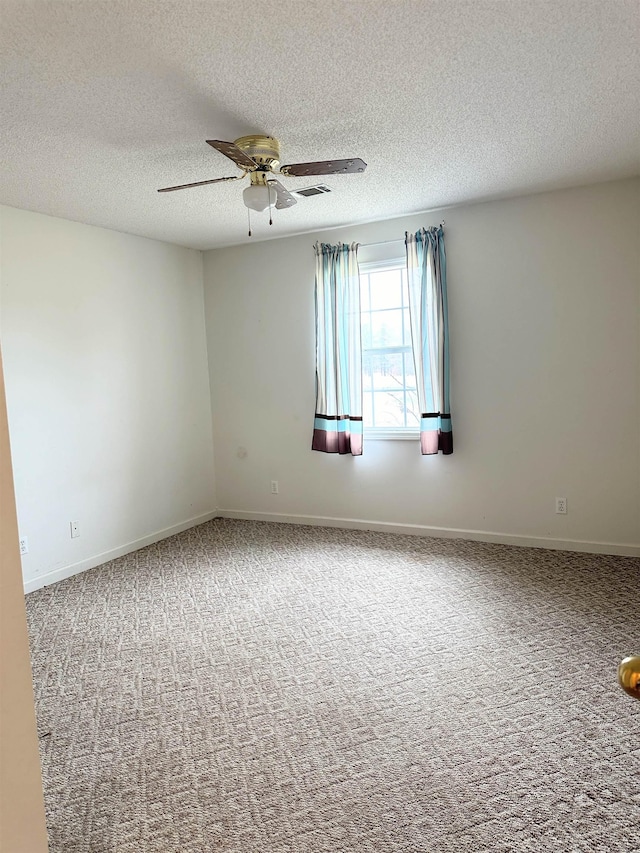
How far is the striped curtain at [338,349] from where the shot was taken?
16.1 feet

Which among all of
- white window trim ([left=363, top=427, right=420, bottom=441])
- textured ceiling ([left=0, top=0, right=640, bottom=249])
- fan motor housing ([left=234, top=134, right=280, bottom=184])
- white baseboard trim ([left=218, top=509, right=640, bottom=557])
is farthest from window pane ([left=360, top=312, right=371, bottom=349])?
fan motor housing ([left=234, top=134, right=280, bottom=184])

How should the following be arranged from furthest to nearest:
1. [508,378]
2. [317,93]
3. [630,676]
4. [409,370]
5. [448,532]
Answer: [409,370], [448,532], [508,378], [317,93], [630,676]

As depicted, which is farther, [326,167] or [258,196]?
[258,196]

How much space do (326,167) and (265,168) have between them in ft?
1.41

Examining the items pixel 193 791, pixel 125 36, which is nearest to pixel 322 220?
pixel 125 36

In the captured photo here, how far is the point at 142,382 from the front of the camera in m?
5.02

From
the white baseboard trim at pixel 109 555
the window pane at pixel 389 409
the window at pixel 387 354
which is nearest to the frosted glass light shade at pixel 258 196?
the window at pixel 387 354

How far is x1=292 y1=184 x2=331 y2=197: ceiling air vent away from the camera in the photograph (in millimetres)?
3797

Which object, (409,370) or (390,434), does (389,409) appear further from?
(409,370)

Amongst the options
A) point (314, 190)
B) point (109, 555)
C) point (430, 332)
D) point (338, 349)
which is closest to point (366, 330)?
point (338, 349)

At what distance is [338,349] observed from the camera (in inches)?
195

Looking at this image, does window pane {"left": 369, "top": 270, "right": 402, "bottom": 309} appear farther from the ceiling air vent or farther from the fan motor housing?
the fan motor housing

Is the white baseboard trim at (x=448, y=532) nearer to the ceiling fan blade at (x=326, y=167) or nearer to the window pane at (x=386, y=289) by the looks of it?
the window pane at (x=386, y=289)

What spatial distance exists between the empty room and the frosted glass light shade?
26mm
